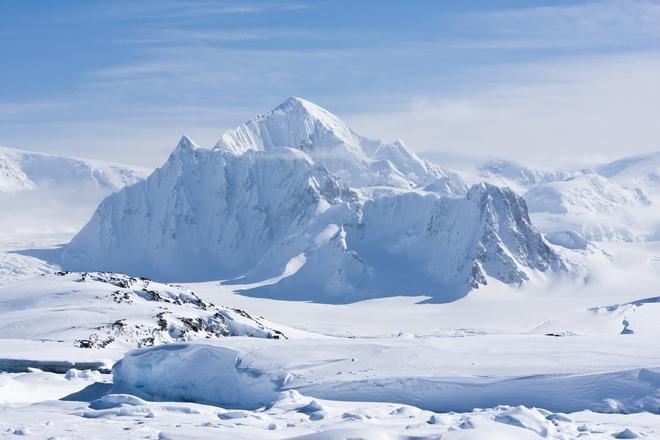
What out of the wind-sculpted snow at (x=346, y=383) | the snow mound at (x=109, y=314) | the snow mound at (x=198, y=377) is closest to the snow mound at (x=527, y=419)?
the wind-sculpted snow at (x=346, y=383)

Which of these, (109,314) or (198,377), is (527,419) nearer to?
(198,377)

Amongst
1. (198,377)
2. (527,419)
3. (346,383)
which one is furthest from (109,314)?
(527,419)

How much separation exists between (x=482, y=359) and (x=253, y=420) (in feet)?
Answer: 29.3

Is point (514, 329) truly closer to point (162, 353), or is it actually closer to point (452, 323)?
point (452, 323)

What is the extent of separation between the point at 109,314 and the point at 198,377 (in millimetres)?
33550

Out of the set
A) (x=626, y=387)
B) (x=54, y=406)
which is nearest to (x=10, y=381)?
(x=54, y=406)

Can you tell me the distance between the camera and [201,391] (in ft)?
111

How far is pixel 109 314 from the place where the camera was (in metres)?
66.1

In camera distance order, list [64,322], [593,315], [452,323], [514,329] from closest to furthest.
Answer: [64,322] → [593,315] → [514,329] → [452,323]

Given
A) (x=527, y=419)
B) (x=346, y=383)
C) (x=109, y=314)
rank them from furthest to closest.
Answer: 1. (x=109, y=314)
2. (x=346, y=383)
3. (x=527, y=419)

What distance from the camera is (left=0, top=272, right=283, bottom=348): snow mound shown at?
2386 inches

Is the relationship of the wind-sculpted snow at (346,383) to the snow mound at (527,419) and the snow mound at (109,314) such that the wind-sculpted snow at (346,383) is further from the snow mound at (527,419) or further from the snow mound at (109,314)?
the snow mound at (109,314)

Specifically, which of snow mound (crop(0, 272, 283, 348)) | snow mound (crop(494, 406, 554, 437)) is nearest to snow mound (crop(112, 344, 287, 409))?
snow mound (crop(494, 406, 554, 437))

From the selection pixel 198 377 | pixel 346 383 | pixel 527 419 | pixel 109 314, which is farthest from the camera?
pixel 109 314
